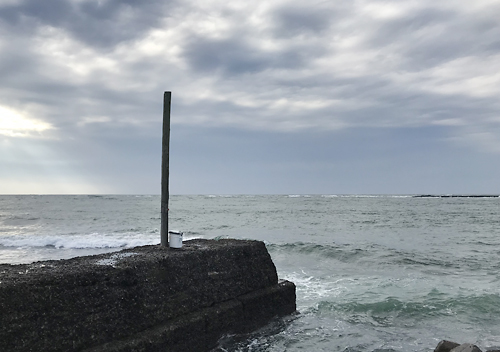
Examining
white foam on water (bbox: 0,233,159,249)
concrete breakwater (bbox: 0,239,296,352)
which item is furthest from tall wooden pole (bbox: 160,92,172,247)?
white foam on water (bbox: 0,233,159,249)

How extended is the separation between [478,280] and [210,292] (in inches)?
372

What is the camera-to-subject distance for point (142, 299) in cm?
512

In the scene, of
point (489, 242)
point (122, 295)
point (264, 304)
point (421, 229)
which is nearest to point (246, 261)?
point (264, 304)

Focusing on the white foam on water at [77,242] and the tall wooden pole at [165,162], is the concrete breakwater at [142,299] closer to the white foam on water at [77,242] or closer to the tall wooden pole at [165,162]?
the tall wooden pole at [165,162]

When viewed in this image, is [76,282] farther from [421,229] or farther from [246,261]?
[421,229]

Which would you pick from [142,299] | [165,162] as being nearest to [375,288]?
[165,162]

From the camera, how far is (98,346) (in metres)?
4.49

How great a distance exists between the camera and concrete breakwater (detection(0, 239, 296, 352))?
4195 millimetres

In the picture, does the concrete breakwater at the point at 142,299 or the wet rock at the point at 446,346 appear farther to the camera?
the wet rock at the point at 446,346

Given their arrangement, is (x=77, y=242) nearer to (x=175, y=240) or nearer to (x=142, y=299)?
(x=175, y=240)

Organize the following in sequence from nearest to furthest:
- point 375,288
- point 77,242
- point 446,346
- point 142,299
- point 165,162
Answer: point 142,299 < point 446,346 < point 165,162 < point 375,288 < point 77,242

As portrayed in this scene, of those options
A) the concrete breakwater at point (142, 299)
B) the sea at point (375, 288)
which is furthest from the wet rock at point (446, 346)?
the concrete breakwater at point (142, 299)

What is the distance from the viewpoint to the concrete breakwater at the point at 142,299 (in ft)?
13.8

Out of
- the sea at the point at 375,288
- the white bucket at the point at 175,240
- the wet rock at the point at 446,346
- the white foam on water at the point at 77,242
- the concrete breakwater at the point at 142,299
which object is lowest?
the white foam on water at the point at 77,242
